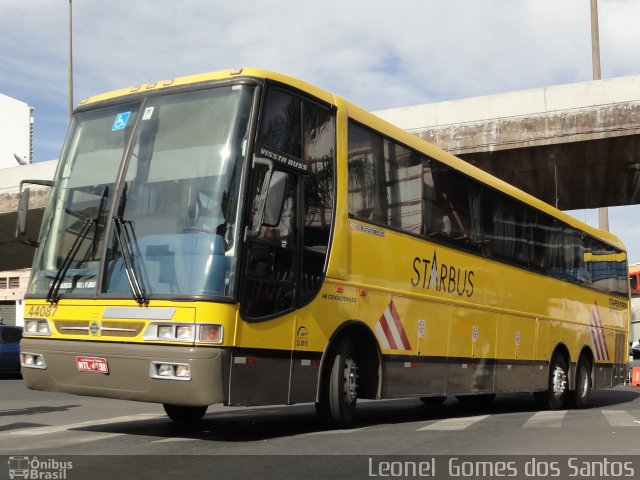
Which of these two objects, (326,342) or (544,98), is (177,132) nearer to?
(326,342)

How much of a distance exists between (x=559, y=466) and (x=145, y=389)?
3.53 meters

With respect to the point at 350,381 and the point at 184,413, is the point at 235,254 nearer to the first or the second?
the point at 350,381

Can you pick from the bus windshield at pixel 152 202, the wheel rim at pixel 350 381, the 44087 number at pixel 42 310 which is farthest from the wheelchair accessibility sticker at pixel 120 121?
the wheel rim at pixel 350 381

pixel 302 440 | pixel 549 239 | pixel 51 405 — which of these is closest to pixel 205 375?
pixel 302 440

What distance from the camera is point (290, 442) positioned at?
7969 mm

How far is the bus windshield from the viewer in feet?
24.7

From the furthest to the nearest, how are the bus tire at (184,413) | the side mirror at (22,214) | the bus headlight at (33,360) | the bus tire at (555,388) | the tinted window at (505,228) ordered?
1. the bus tire at (555,388)
2. the tinted window at (505,228)
3. the bus tire at (184,413)
4. the side mirror at (22,214)
5. the bus headlight at (33,360)

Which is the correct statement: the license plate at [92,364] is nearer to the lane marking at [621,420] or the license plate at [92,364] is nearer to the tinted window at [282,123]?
the tinted window at [282,123]

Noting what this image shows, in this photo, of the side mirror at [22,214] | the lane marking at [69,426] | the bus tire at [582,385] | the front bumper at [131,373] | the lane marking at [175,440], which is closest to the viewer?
the front bumper at [131,373]

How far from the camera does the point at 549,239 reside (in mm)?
15297

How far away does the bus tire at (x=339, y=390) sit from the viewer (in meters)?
8.80

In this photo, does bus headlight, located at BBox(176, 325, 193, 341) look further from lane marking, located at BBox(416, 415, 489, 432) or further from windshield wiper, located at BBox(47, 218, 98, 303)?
lane marking, located at BBox(416, 415, 489, 432)

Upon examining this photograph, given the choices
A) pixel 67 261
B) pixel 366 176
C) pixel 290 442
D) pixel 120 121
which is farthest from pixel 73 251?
pixel 366 176

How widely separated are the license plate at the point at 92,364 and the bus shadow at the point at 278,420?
108cm
